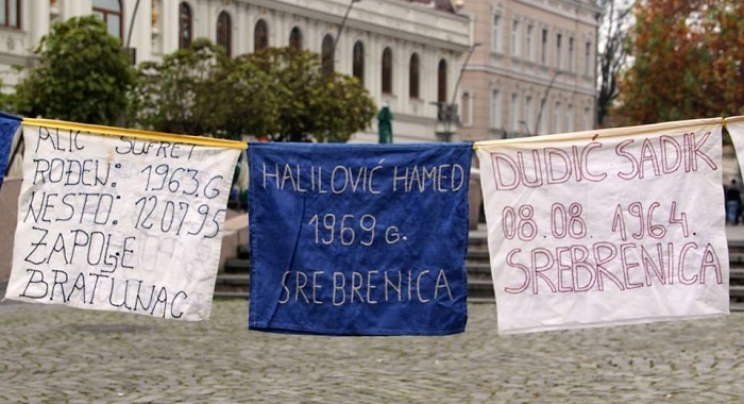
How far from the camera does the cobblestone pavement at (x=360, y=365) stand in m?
11.8

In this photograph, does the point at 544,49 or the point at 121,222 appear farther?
the point at 544,49

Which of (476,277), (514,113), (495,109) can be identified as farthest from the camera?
(514,113)

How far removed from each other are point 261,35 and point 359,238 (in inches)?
2011

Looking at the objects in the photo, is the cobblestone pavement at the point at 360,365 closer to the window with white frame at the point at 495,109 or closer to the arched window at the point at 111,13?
the arched window at the point at 111,13

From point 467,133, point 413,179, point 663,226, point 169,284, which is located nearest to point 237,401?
point 169,284

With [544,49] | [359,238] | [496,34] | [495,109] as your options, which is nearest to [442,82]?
[495,109]

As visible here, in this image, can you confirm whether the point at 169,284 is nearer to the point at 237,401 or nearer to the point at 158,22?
the point at 237,401

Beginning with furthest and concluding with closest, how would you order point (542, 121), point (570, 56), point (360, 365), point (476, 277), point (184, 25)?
point (570, 56) < point (542, 121) < point (184, 25) < point (476, 277) < point (360, 365)

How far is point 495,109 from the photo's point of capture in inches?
3145

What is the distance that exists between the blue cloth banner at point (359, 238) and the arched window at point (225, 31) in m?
48.7

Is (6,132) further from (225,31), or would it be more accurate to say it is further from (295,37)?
(295,37)

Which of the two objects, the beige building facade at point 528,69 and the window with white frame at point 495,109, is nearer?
the beige building facade at point 528,69

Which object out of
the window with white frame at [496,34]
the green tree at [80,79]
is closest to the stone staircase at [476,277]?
the green tree at [80,79]

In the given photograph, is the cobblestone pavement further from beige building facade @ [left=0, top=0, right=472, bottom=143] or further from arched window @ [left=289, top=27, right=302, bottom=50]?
arched window @ [left=289, top=27, right=302, bottom=50]
